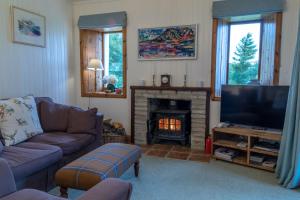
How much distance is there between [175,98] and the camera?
4.09 m

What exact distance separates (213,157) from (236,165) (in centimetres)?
35

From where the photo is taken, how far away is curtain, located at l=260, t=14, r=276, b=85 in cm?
350

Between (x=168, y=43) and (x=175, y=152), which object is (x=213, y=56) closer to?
(x=168, y=43)

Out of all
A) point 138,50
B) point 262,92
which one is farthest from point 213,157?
point 138,50

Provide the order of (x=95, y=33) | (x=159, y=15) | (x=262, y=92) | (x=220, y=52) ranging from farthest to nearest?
(x=95, y=33) < (x=159, y=15) < (x=220, y=52) < (x=262, y=92)

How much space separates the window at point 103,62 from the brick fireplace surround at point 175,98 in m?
0.46

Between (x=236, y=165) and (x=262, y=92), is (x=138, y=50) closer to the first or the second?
(x=262, y=92)

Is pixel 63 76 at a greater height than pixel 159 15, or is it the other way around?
pixel 159 15

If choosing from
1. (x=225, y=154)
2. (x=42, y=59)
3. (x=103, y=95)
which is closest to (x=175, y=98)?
(x=225, y=154)

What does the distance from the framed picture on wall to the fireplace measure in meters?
2.13

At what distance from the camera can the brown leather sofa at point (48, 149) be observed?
88.7 inches

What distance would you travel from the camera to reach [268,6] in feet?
11.0

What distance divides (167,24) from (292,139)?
2565 millimetres

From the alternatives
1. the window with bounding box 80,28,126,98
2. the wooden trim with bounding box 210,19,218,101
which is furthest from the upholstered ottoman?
the window with bounding box 80,28,126,98
